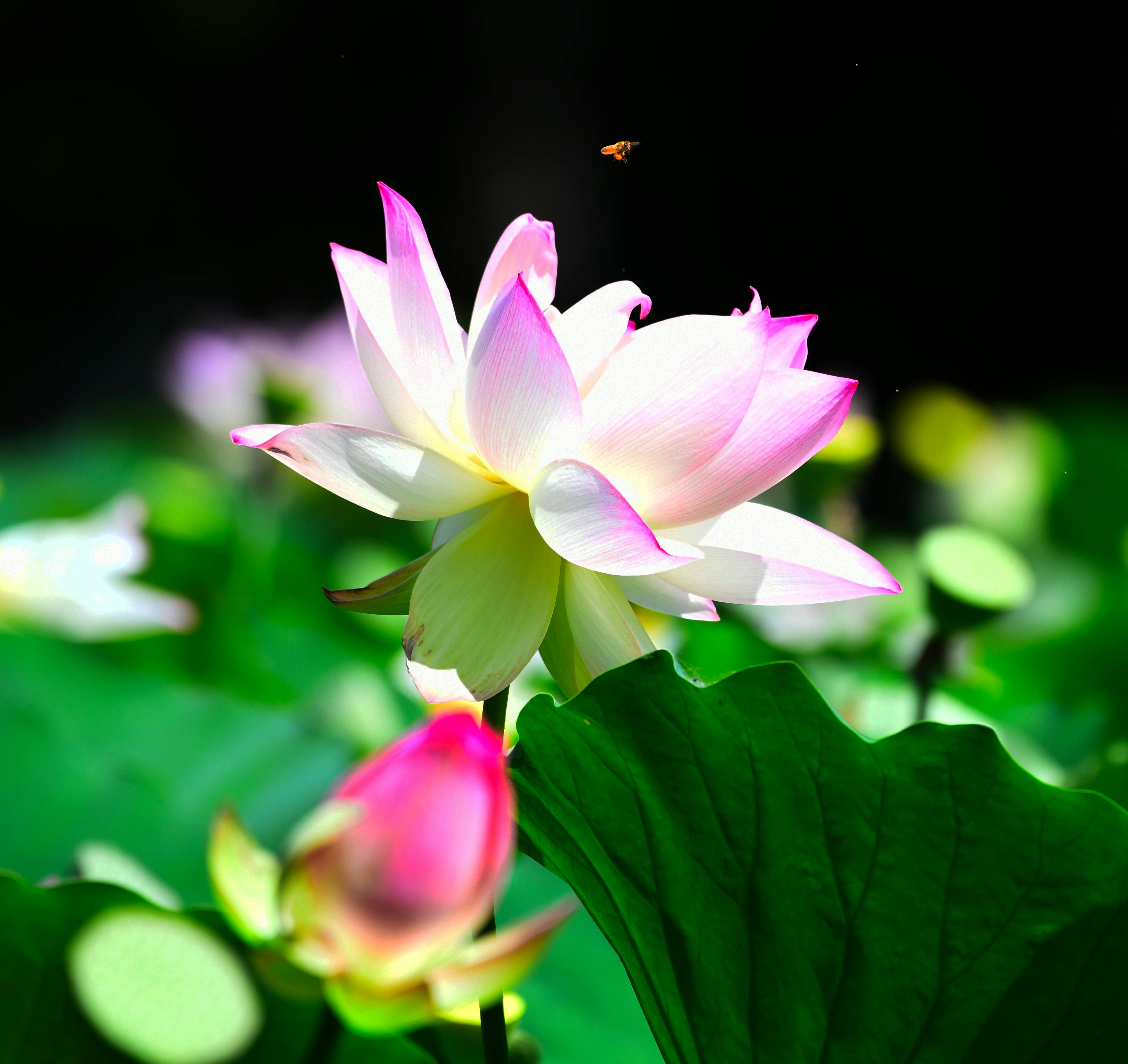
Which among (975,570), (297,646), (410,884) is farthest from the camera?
(297,646)

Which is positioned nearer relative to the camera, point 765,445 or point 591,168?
point 765,445

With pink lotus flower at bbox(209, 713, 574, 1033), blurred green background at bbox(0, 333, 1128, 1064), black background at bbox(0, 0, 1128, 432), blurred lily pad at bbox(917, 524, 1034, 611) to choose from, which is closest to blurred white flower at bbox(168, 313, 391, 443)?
blurred green background at bbox(0, 333, 1128, 1064)

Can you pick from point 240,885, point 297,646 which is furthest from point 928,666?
point 297,646

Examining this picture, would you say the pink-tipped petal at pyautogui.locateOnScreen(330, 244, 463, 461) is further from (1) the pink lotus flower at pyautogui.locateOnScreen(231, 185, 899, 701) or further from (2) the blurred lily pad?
(2) the blurred lily pad

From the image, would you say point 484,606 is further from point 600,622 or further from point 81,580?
point 81,580

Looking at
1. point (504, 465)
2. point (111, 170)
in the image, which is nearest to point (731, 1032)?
point (504, 465)

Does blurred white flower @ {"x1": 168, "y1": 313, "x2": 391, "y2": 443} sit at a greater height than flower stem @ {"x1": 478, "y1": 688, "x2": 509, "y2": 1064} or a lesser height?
lesser
